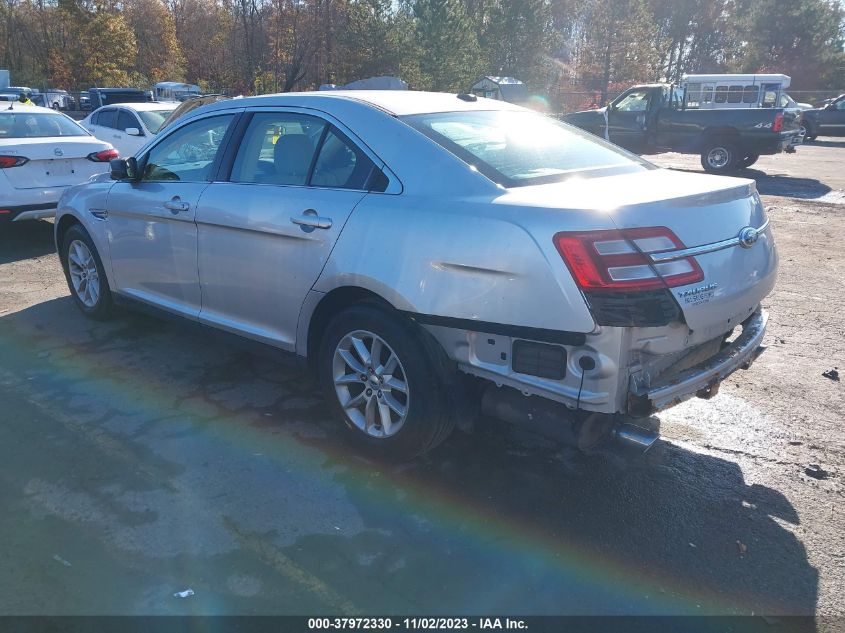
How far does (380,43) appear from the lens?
32.9m

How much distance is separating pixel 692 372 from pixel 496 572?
122 cm

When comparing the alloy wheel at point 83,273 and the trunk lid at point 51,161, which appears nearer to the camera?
the alloy wheel at point 83,273

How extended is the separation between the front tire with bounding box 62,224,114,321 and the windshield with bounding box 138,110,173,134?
23.9 ft

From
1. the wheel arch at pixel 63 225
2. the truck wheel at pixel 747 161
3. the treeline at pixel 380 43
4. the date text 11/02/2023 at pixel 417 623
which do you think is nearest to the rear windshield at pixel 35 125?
the wheel arch at pixel 63 225

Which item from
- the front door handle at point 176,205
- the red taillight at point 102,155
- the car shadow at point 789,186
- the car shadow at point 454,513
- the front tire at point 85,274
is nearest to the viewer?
the car shadow at point 454,513

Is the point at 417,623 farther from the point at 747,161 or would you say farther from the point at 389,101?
the point at 747,161

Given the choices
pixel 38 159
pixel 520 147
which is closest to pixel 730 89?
pixel 38 159

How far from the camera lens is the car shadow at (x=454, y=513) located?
276cm

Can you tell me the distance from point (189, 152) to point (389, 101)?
Answer: 5.09ft

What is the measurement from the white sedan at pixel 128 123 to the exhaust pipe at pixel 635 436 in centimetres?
1139

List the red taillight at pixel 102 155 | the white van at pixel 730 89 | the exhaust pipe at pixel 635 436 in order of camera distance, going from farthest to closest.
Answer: the white van at pixel 730 89, the red taillight at pixel 102 155, the exhaust pipe at pixel 635 436

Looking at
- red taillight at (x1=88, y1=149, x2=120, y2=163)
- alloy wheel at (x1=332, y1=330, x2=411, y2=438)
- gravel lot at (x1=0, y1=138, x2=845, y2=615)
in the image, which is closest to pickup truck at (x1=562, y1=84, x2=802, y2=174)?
red taillight at (x1=88, y1=149, x2=120, y2=163)

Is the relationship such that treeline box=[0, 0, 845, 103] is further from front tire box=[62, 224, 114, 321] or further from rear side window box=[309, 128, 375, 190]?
rear side window box=[309, 128, 375, 190]

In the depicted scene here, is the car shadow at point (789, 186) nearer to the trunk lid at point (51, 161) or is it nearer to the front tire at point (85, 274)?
the trunk lid at point (51, 161)
